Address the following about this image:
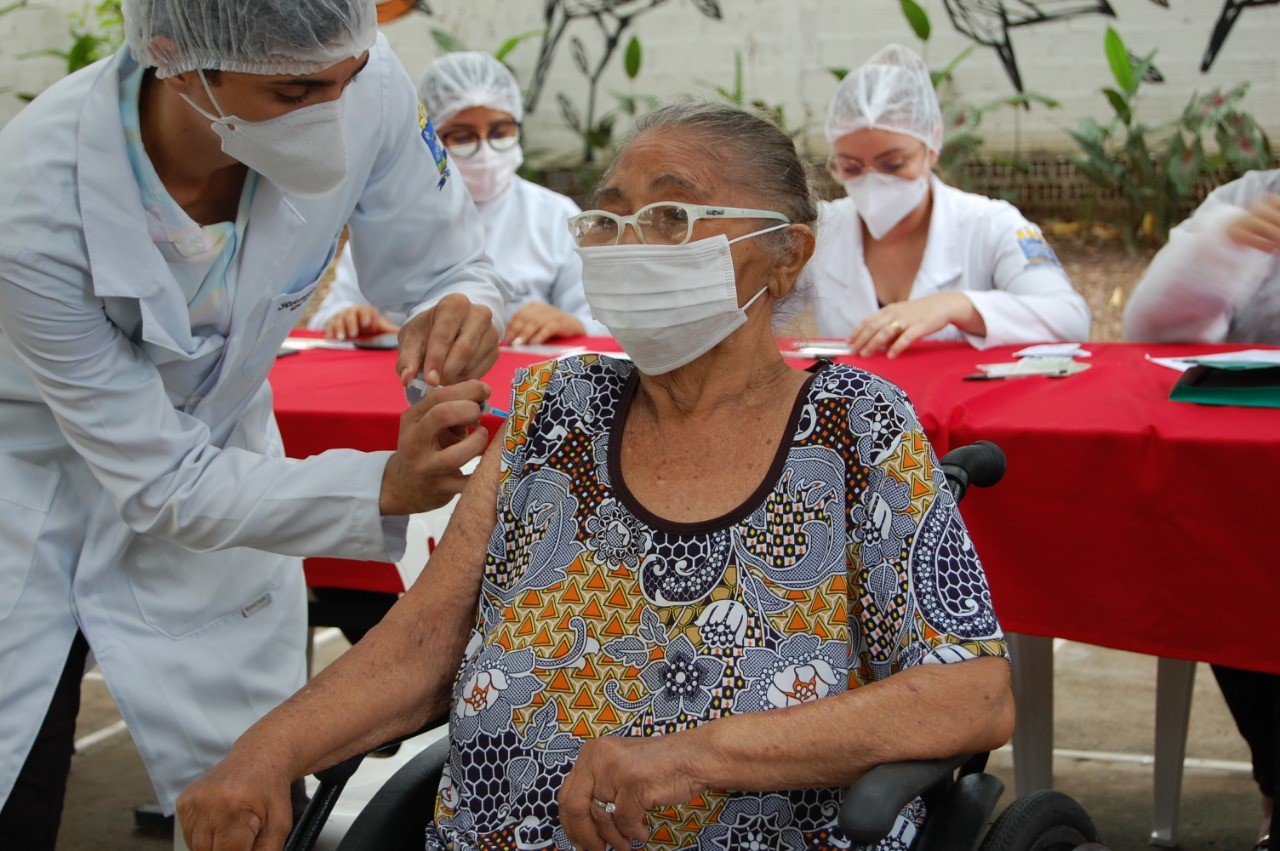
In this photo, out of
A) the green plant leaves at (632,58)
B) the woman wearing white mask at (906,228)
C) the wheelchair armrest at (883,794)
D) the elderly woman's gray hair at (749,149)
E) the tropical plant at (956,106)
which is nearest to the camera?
the wheelchair armrest at (883,794)

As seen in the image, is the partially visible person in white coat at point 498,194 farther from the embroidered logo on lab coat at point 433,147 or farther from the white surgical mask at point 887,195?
the embroidered logo on lab coat at point 433,147

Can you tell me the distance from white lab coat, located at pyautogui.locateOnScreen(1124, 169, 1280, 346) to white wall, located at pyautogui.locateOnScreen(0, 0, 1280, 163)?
4.42 metres

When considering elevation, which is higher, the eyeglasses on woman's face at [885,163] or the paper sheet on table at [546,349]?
the eyeglasses on woman's face at [885,163]

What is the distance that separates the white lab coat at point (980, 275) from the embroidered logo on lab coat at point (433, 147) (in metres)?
1.29

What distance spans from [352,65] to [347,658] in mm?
831

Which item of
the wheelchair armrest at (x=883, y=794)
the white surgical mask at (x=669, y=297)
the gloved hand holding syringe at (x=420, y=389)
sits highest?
the white surgical mask at (x=669, y=297)

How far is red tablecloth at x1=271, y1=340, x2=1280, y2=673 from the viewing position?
2154 mm

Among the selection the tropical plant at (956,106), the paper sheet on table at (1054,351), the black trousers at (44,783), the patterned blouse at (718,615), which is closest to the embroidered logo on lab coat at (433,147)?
the patterned blouse at (718,615)

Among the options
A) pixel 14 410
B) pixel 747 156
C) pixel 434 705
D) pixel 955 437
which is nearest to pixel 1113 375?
pixel 955 437

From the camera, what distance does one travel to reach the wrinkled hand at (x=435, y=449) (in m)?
1.77

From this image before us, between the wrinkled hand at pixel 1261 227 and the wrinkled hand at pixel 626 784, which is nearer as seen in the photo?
the wrinkled hand at pixel 626 784

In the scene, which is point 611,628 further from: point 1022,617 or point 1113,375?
point 1113,375

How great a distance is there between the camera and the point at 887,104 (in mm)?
3805

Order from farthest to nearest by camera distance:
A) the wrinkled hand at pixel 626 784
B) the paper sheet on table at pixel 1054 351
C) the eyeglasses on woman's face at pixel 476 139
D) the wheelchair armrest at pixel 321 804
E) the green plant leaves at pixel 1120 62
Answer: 1. the green plant leaves at pixel 1120 62
2. the eyeglasses on woman's face at pixel 476 139
3. the paper sheet on table at pixel 1054 351
4. the wheelchair armrest at pixel 321 804
5. the wrinkled hand at pixel 626 784
